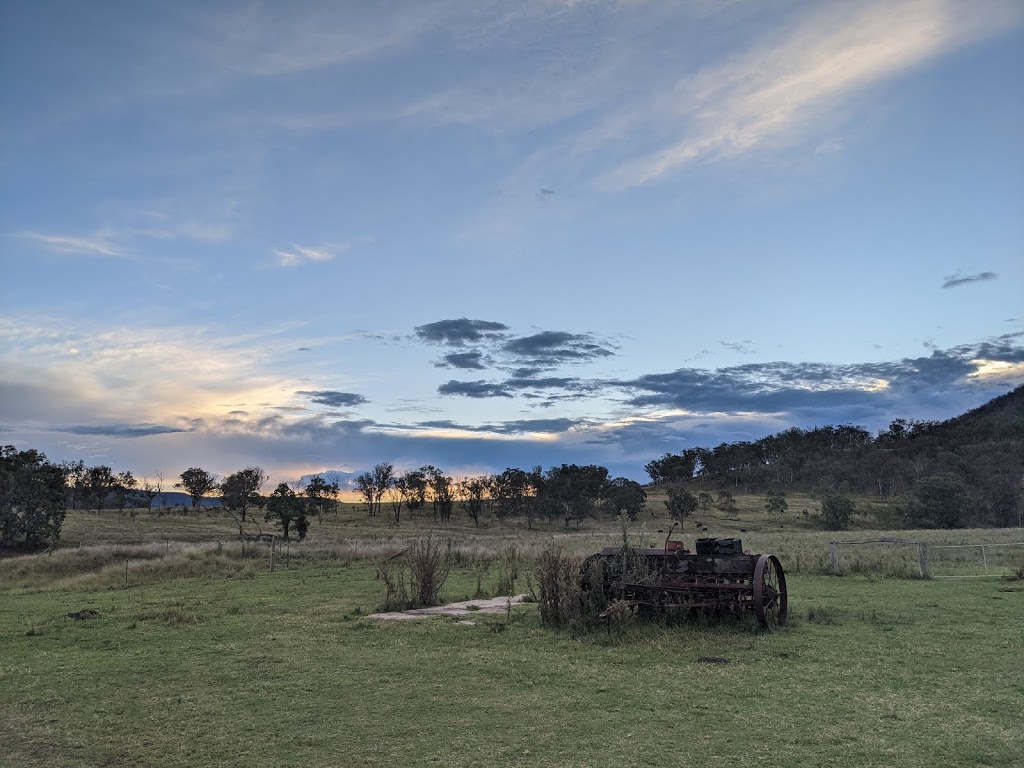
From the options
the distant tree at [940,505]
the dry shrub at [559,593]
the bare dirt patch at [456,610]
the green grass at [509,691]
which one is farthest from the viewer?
the distant tree at [940,505]

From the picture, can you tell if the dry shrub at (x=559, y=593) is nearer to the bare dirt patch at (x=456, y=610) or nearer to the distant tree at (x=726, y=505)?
the bare dirt patch at (x=456, y=610)

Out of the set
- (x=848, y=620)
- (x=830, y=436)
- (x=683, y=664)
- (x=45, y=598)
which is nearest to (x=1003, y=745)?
(x=683, y=664)

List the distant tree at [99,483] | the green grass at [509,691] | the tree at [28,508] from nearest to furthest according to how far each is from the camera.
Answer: the green grass at [509,691]
the tree at [28,508]
the distant tree at [99,483]

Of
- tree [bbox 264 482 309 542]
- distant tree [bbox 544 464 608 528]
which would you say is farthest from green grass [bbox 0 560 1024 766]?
distant tree [bbox 544 464 608 528]

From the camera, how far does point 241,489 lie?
293ft

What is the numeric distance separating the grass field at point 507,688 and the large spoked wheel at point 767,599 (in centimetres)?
37

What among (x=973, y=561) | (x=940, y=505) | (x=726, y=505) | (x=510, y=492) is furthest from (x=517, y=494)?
(x=973, y=561)

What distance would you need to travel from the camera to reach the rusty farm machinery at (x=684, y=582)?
13.3 metres

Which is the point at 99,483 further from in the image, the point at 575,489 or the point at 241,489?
the point at 575,489

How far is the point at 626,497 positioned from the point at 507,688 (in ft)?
287

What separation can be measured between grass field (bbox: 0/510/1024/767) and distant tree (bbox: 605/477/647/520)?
75028 millimetres

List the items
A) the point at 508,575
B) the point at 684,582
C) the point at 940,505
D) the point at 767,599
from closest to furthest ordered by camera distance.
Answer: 1. the point at 767,599
2. the point at 684,582
3. the point at 508,575
4. the point at 940,505

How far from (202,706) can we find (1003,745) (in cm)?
840

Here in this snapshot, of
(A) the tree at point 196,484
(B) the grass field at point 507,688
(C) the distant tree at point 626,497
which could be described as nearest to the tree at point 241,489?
(A) the tree at point 196,484
